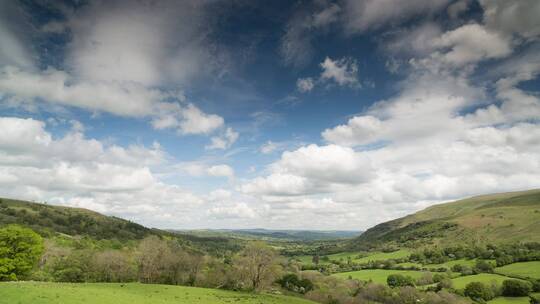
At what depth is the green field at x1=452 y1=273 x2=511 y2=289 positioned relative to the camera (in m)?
119

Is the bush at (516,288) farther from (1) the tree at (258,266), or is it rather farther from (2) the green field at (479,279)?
(1) the tree at (258,266)

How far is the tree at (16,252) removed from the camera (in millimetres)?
64875

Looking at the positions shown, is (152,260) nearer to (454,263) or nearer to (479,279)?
(479,279)

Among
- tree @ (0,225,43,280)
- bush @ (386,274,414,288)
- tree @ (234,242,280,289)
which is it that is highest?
tree @ (0,225,43,280)

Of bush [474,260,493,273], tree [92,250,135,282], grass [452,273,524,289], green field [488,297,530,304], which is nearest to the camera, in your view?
tree [92,250,135,282]

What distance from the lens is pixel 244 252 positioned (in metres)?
84.5

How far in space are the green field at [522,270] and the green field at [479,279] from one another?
4.80 meters

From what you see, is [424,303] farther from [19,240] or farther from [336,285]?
[19,240]

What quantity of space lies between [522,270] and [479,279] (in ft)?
60.4

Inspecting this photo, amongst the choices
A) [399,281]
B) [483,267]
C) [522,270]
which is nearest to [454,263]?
[483,267]

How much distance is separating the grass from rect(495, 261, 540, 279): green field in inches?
183

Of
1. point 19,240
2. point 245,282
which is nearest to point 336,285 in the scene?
point 245,282

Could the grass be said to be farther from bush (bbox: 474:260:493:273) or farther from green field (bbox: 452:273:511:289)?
bush (bbox: 474:260:493:273)

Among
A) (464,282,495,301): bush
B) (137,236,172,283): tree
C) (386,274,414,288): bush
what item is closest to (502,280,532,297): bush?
(464,282,495,301): bush
